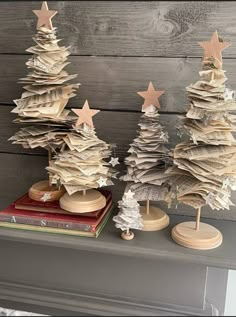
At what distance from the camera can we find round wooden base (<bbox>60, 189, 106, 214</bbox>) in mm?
794

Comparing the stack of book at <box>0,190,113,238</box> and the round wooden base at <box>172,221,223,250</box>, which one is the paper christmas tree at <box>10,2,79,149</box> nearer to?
the stack of book at <box>0,190,113,238</box>

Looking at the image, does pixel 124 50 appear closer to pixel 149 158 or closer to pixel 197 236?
pixel 149 158

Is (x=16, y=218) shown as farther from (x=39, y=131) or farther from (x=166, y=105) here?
(x=166, y=105)

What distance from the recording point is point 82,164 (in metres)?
0.77

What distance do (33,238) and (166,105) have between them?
414 mm

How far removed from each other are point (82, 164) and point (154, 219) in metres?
0.20

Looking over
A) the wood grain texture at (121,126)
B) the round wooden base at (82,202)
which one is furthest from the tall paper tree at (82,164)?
the wood grain texture at (121,126)

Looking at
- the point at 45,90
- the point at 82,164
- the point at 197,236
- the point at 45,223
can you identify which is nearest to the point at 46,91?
the point at 45,90

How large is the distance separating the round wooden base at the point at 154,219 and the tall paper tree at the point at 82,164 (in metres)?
0.11

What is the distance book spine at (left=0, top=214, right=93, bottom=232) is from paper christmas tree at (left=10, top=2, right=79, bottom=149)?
0.16 m

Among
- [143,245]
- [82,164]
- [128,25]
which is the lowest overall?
[143,245]

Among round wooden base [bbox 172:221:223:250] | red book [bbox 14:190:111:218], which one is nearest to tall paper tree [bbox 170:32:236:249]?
round wooden base [bbox 172:221:223:250]

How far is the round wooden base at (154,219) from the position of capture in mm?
817

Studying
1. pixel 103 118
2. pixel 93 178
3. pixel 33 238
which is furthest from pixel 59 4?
pixel 33 238
